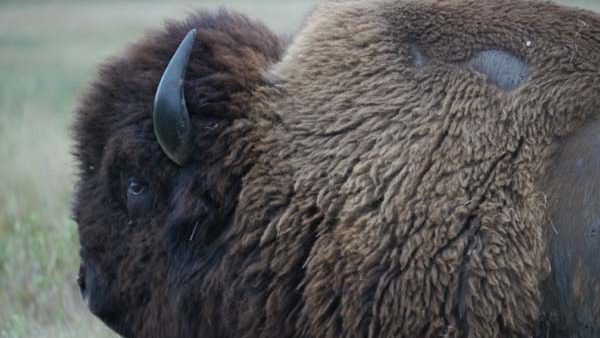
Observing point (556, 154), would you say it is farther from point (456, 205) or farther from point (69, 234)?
point (69, 234)

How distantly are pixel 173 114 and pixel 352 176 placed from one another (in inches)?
27.6

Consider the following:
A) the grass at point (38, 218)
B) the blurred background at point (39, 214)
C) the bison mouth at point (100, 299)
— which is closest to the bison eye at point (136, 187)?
the bison mouth at point (100, 299)

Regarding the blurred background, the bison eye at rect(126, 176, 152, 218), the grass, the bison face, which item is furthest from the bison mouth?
the blurred background

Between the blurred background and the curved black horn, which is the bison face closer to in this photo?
the curved black horn

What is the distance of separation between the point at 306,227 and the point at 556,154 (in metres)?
0.87

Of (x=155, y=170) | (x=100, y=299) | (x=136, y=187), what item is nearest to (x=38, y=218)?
(x=100, y=299)

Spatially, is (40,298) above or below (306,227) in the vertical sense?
below

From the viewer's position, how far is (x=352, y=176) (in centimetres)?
319

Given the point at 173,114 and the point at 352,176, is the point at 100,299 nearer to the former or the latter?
the point at 173,114

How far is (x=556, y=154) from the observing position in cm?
304

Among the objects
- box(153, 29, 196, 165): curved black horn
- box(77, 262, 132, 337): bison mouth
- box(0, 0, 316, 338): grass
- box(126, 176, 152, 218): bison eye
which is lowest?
box(0, 0, 316, 338): grass

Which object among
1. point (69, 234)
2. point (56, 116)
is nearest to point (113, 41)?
point (56, 116)

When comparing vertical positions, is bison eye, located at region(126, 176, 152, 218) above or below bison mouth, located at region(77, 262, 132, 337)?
above

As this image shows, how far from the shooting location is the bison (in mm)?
2994
